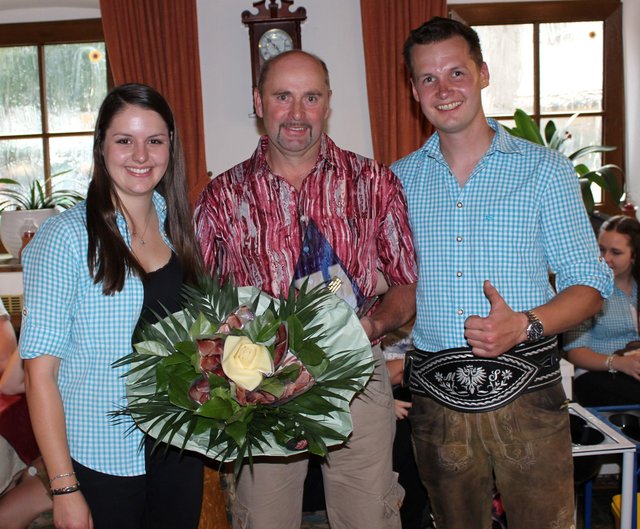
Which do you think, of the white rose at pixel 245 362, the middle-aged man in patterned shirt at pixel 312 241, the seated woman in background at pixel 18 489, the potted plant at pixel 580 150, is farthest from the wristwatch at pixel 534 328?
the potted plant at pixel 580 150

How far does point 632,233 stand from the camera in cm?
344

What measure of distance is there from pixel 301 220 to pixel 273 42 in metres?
2.61

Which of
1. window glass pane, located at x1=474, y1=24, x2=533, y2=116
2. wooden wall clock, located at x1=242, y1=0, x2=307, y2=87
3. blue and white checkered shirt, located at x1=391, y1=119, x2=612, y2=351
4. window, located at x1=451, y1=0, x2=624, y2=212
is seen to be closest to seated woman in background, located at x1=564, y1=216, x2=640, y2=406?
window, located at x1=451, y1=0, x2=624, y2=212

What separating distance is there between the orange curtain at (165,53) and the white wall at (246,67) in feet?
0.42

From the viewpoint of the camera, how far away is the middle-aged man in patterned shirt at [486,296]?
1.80 meters

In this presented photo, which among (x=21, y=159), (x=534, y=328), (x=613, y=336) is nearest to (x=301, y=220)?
(x=534, y=328)

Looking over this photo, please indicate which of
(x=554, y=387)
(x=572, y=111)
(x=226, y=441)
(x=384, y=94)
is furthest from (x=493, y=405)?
(x=572, y=111)

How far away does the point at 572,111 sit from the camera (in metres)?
4.73

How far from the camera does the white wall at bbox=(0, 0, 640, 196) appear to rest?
14.5 feet

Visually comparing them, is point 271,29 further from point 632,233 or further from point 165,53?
point 632,233

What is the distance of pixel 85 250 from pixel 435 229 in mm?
883

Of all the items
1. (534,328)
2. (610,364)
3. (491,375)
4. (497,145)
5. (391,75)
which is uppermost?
(391,75)

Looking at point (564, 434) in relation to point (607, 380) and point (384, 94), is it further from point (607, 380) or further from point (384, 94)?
point (384, 94)

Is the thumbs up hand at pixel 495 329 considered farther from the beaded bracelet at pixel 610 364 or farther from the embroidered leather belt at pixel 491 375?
the beaded bracelet at pixel 610 364
